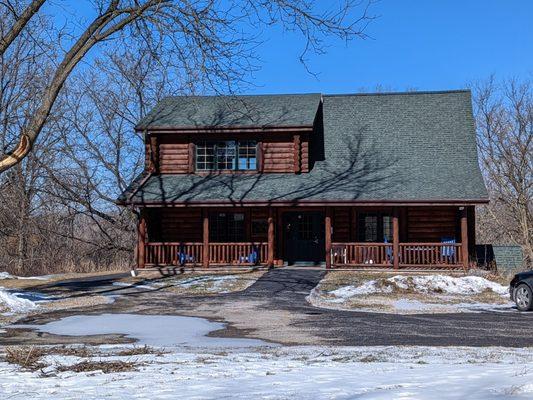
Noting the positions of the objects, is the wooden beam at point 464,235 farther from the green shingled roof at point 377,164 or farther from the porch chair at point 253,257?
the porch chair at point 253,257

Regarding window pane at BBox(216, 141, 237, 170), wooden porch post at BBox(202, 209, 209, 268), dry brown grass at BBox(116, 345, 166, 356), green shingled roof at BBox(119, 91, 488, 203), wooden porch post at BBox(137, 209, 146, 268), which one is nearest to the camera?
dry brown grass at BBox(116, 345, 166, 356)

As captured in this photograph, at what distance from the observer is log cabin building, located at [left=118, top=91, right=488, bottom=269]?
80.6ft

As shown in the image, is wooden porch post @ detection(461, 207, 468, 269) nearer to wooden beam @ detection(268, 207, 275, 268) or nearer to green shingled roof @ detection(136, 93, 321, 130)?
green shingled roof @ detection(136, 93, 321, 130)

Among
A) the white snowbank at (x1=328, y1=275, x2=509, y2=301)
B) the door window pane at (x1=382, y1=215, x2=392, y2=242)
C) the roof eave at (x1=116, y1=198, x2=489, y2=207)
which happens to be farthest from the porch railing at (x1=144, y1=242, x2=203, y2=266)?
the white snowbank at (x1=328, y1=275, x2=509, y2=301)

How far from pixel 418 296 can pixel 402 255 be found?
7.34 meters

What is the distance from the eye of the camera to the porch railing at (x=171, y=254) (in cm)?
2580

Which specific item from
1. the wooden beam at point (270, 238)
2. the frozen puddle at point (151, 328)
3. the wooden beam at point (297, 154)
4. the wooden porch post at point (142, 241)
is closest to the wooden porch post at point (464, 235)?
the wooden beam at point (297, 154)

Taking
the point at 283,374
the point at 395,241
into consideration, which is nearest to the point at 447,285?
the point at 395,241

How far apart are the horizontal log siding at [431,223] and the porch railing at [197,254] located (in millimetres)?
5819

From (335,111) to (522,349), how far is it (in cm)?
2120

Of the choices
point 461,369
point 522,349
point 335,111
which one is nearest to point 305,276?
point 335,111

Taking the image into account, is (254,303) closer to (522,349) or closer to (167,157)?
(522,349)

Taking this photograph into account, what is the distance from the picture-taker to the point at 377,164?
1038 inches

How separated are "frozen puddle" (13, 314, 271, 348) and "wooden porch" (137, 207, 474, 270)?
11657 mm
